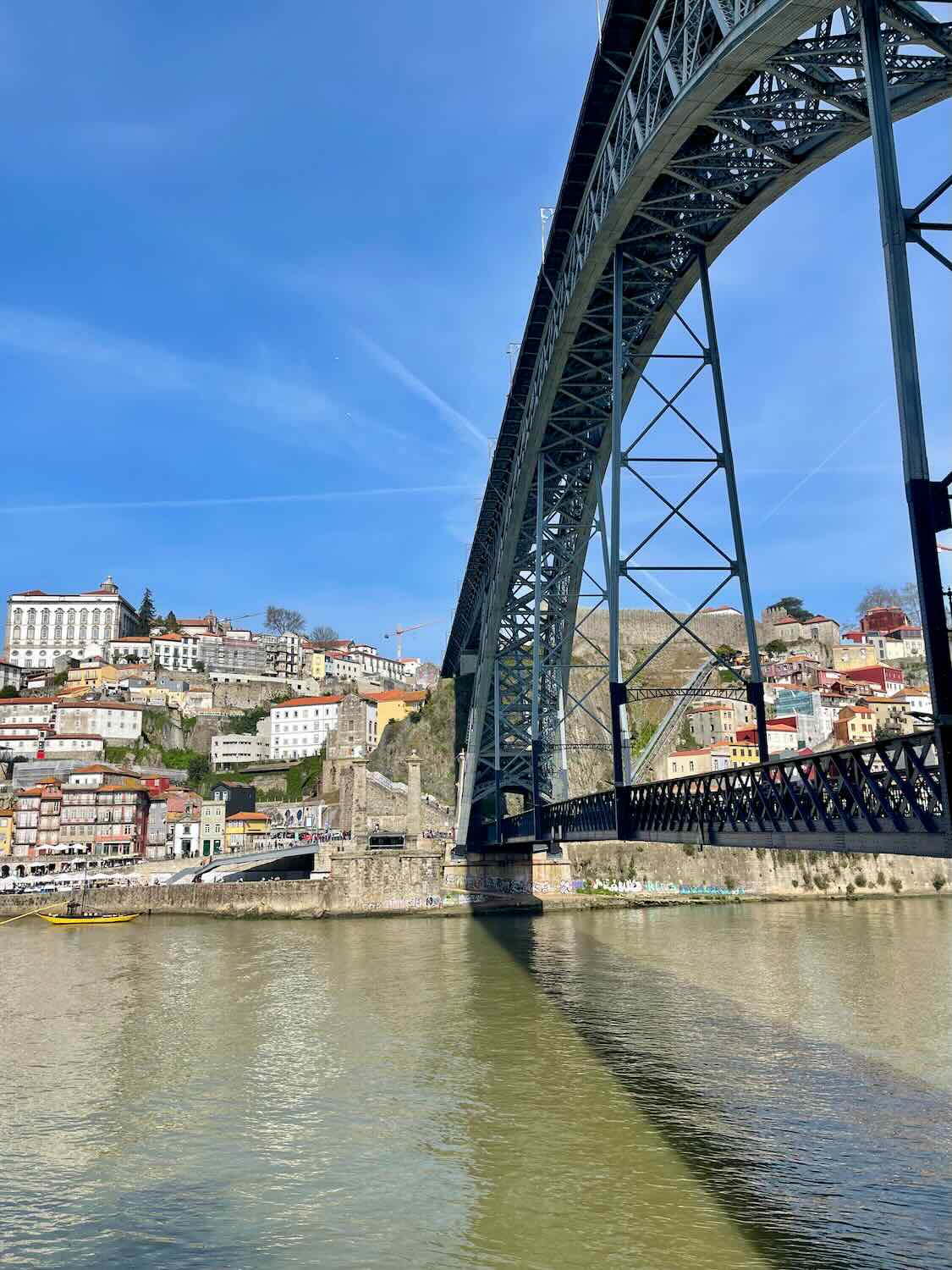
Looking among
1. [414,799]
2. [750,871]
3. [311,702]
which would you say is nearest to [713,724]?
[750,871]

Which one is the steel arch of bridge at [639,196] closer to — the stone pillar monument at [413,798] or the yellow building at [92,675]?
the stone pillar monument at [413,798]

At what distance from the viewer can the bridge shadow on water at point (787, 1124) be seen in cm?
894

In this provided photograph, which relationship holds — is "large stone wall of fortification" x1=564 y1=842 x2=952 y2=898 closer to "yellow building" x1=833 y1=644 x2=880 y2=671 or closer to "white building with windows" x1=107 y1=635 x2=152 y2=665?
"yellow building" x1=833 y1=644 x2=880 y2=671

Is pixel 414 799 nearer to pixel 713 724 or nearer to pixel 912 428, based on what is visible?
pixel 713 724

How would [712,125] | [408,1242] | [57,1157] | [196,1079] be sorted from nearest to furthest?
[408,1242] → [57,1157] → [712,125] → [196,1079]

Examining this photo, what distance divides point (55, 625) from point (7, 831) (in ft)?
184

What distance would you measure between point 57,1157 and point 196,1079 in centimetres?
364

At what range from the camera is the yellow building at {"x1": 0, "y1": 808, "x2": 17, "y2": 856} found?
59.2 metres

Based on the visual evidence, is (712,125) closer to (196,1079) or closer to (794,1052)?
(794,1052)

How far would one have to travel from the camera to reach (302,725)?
288 feet


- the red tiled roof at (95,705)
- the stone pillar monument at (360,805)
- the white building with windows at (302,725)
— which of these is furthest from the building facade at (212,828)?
the white building with windows at (302,725)

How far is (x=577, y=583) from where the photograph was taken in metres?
30.5

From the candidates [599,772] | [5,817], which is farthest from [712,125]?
[5,817]

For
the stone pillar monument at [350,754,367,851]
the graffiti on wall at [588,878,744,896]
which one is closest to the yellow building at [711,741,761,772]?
the graffiti on wall at [588,878,744,896]
